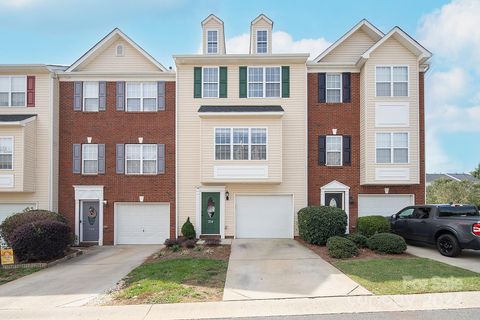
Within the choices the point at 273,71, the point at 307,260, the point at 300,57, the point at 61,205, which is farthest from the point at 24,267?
the point at 300,57

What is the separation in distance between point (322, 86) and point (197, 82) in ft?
20.2

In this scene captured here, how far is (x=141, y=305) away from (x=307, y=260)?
6.11 metres

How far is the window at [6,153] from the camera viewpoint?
1683 cm

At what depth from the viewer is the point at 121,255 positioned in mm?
14789

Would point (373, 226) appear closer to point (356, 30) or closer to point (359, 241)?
point (359, 241)

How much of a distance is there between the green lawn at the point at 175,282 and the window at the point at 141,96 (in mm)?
8507

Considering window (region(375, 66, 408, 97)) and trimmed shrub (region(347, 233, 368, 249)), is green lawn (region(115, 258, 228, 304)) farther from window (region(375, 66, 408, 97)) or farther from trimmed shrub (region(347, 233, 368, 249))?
window (region(375, 66, 408, 97))

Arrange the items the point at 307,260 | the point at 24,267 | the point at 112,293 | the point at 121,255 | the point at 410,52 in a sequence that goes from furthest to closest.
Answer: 1. the point at 410,52
2. the point at 121,255
3. the point at 24,267
4. the point at 307,260
5. the point at 112,293

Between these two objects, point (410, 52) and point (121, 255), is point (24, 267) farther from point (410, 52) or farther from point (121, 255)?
point (410, 52)

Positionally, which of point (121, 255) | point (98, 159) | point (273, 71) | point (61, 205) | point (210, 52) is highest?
point (210, 52)

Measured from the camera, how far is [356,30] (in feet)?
60.1

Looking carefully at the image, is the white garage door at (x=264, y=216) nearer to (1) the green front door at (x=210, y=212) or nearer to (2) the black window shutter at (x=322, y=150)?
(1) the green front door at (x=210, y=212)

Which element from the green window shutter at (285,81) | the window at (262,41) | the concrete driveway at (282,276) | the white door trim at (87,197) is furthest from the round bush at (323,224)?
the white door trim at (87,197)

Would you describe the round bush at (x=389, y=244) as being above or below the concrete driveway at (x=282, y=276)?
above
